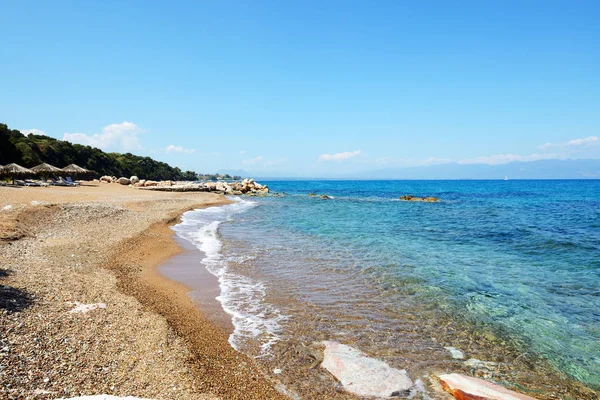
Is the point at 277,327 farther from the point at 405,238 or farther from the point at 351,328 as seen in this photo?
the point at 405,238

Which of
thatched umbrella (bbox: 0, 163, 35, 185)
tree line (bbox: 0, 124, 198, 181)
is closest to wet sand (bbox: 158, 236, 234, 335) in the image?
thatched umbrella (bbox: 0, 163, 35, 185)

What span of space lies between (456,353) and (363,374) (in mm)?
2487

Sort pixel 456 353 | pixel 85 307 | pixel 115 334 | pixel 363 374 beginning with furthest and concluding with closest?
pixel 85 307 < pixel 456 353 < pixel 115 334 < pixel 363 374

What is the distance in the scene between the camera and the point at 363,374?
6.20 meters

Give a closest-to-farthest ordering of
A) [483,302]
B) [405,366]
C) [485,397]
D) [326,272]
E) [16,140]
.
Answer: [485,397] < [405,366] < [483,302] < [326,272] < [16,140]

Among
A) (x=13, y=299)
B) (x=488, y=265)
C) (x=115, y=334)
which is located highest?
(x=13, y=299)

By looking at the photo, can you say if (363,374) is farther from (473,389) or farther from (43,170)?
(43,170)

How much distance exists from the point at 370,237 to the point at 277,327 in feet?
45.6

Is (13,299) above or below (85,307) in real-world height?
above

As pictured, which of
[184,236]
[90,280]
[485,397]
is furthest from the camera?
[184,236]

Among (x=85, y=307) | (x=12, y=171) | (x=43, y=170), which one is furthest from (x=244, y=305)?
(x=43, y=170)

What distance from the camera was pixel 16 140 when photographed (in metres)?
56.8

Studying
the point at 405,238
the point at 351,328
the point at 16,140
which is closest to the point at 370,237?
the point at 405,238

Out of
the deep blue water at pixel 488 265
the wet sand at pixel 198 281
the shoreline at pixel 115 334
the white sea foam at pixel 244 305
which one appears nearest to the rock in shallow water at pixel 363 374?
the shoreline at pixel 115 334
